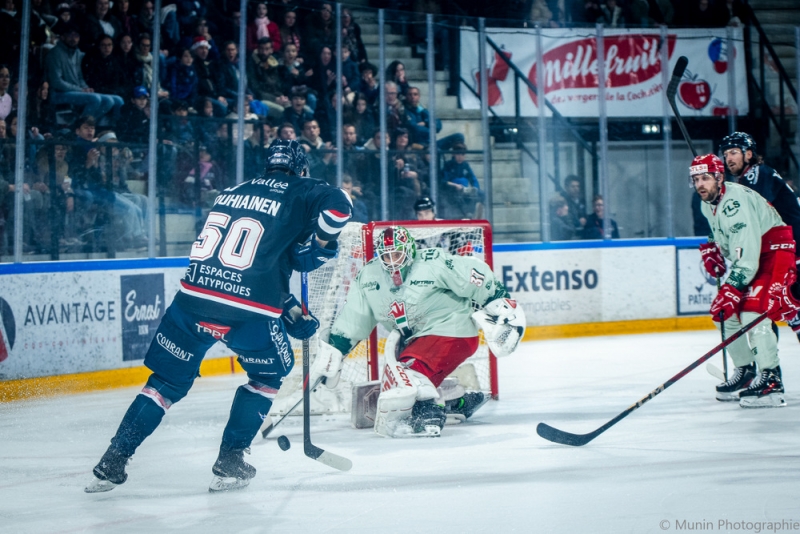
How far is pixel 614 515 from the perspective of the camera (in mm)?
2855

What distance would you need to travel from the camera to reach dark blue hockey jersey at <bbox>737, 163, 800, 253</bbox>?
4918 mm

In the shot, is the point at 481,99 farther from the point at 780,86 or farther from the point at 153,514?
the point at 153,514

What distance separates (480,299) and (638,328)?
4269 mm

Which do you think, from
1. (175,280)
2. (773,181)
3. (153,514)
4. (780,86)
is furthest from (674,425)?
(780,86)

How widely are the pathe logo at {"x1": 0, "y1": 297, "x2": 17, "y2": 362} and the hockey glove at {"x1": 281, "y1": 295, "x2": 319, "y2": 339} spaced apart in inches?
103

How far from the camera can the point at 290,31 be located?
7477mm

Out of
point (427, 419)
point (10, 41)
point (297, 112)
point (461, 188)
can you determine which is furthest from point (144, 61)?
point (427, 419)

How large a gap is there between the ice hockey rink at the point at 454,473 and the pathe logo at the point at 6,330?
0.32 metres

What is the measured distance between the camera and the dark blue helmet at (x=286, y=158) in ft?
11.2

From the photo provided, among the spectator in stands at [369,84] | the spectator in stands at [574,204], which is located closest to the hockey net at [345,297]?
the spectator in stands at [369,84]

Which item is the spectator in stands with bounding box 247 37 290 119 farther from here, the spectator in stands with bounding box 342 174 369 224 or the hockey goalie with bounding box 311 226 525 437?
the hockey goalie with bounding box 311 226 525 437

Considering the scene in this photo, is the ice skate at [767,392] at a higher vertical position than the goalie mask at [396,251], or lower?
lower

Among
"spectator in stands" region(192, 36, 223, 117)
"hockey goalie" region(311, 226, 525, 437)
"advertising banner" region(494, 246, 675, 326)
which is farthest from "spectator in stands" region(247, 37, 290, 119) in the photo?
"hockey goalie" region(311, 226, 525, 437)

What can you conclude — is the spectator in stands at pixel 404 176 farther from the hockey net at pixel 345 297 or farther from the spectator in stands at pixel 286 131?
the hockey net at pixel 345 297
